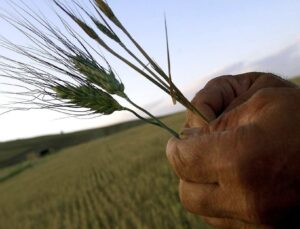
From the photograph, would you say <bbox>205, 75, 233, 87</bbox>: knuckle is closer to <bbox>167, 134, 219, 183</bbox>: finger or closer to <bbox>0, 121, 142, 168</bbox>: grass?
<bbox>167, 134, 219, 183</bbox>: finger

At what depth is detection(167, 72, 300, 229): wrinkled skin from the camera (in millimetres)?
948

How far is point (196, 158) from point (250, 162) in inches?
6.0

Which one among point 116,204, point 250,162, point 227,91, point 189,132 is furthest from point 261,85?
point 116,204

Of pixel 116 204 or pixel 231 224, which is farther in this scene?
pixel 116 204

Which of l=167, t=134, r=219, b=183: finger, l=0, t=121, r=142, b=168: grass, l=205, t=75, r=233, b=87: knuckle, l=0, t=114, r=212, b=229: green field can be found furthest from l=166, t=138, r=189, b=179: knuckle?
l=0, t=121, r=142, b=168: grass

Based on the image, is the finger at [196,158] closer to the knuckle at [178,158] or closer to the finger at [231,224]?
the knuckle at [178,158]

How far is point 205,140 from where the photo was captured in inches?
41.1

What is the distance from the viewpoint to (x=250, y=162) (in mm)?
942

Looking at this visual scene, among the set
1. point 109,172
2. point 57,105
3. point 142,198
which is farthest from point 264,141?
point 109,172

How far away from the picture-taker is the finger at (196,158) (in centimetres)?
103

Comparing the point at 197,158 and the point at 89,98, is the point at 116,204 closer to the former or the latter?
the point at 89,98

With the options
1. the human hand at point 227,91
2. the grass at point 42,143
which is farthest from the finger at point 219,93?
the grass at point 42,143

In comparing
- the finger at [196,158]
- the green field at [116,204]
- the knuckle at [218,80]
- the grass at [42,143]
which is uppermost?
the grass at [42,143]

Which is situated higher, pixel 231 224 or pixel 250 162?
pixel 250 162
